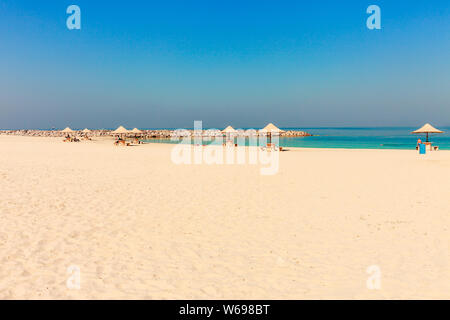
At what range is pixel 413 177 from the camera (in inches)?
465

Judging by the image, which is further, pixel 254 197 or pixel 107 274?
pixel 254 197

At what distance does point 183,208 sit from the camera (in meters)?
7.27

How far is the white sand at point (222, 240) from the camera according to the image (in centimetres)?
381

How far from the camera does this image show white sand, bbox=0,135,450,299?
12.5 feet

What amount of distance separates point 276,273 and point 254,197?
4349mm

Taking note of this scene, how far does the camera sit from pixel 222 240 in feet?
17.5

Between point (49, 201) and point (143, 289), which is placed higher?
point (49, 201)

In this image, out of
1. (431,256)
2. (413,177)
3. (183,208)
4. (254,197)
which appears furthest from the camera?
(413,177)

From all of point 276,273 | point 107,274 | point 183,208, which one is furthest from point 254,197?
point 107,274

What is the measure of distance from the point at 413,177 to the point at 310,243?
8779 millimetres
